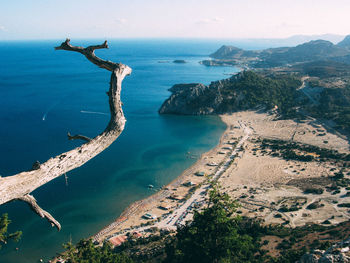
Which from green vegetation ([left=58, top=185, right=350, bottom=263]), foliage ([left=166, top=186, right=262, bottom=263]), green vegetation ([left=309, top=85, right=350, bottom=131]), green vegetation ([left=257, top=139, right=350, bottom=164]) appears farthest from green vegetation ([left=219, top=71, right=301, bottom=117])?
foliage ([left=166, top=186, right=262, bottom=263])

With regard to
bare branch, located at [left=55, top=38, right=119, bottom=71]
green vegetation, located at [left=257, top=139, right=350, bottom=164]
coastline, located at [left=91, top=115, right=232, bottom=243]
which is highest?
bare branch, located at [left=55, top=38, right=119, bottom=71]

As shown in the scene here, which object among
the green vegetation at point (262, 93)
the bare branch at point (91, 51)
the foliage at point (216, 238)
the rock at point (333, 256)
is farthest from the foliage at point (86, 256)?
the green vegetation at point (262, 93)

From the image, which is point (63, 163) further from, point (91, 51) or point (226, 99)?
point (226, 99)

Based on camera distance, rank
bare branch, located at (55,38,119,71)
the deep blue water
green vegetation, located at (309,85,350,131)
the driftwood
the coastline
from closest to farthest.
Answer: the driftwood → bare branch, located at (55,38,119,71) → the coastline → the deep blue water → green vegetation, located at (309,85,350,131)

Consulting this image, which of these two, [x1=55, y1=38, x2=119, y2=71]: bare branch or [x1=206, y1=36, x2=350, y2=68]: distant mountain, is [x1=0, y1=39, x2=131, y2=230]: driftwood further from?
[x1=206, y1=36, x2=350, y2=68]: distant mountain

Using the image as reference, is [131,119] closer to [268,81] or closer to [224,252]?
[268,81]

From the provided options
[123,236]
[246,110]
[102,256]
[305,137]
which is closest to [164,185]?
[123,236]

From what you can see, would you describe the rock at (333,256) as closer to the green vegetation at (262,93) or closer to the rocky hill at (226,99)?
the green vegetation at (262,93)

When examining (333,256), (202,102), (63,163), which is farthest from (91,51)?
(202,102)
